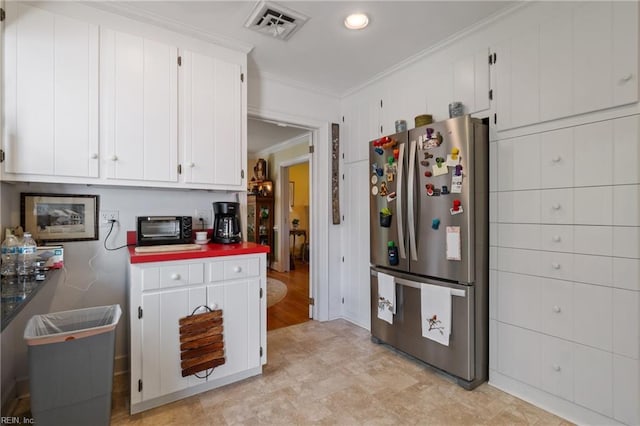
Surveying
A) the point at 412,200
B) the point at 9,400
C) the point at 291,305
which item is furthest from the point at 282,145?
the point at 9,400

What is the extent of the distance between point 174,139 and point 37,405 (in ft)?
5.43

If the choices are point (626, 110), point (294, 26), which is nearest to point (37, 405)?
point (294, 26)

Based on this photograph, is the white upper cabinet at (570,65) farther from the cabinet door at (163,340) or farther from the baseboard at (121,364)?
the baseboard at (121,364)

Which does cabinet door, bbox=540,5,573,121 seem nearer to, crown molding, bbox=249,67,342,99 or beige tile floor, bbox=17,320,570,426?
beige tile floor, bbox=17,320,570,426

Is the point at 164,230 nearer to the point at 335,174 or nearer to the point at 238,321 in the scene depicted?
the point at 238,321

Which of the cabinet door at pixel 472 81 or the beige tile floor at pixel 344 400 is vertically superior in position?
the cabinet door at pixel 472 81

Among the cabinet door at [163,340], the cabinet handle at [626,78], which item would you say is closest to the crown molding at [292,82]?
the cabinet door at [163,340]

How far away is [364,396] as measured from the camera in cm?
207

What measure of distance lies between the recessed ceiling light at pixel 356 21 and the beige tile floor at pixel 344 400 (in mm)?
2529

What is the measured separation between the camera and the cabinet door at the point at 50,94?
69.9 inches

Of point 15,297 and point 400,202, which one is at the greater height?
point 400,202

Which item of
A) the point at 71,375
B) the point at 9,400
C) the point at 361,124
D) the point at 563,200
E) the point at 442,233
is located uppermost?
the point at 361,124

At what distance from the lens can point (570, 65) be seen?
1800 mm

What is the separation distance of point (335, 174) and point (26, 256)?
2.61 meters
